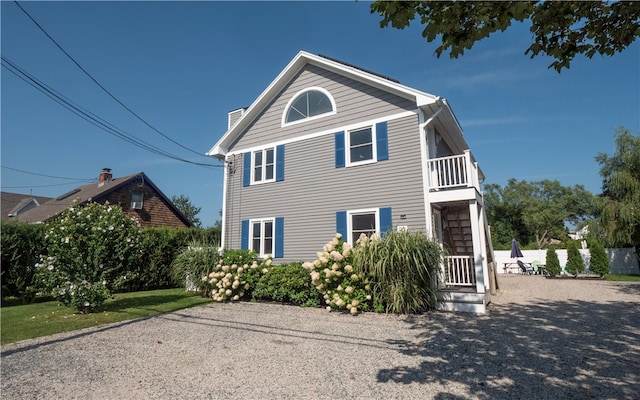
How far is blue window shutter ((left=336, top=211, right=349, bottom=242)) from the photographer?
32.4 ft

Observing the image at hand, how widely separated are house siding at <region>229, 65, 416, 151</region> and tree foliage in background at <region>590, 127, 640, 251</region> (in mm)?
12804

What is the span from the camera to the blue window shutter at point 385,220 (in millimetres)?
9198

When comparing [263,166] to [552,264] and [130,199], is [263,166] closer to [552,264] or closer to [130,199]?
[130,199]

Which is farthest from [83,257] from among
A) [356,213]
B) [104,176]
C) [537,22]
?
[104,176]

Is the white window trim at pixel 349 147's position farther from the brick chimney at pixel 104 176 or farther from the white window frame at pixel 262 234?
the brick chimney at pixel 104 176

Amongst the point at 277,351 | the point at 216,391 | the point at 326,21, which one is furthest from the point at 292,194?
the point at 216,391

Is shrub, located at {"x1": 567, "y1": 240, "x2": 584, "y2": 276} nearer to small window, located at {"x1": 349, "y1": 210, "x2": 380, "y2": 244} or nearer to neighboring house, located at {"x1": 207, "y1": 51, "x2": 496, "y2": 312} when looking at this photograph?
neighboring house, located at {"x1": 207, "y1": 51, "x2": 496, "y2": 312}

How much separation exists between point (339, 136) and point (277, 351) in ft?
24.4

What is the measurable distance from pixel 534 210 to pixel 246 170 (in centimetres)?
3915

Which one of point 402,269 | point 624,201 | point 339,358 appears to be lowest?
point 339,358

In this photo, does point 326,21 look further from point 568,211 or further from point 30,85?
point 568,211

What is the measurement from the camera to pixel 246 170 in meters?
12.6

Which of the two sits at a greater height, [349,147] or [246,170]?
[349,147]

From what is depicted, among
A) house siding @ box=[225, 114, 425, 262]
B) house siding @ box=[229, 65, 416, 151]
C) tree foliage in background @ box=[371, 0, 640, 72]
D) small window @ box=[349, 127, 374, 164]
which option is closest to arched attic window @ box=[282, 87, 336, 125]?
house siding @ box=[229, 65, 416, 151]
